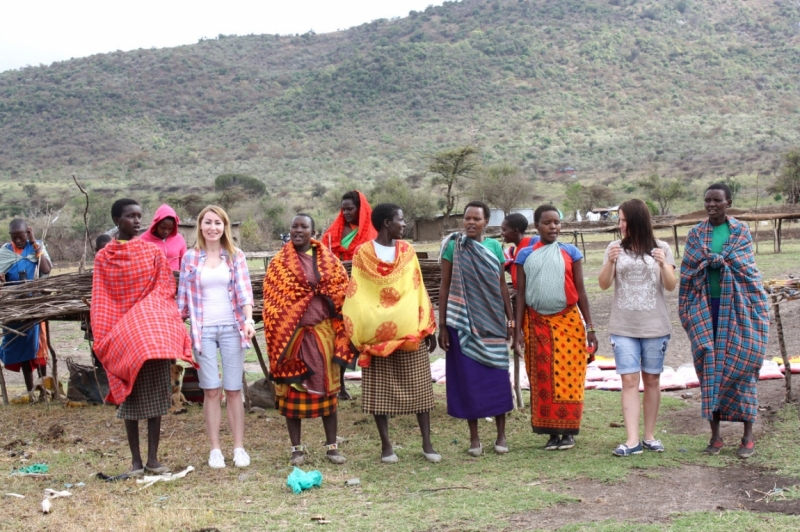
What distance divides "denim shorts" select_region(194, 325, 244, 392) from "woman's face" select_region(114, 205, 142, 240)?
0.90 metres

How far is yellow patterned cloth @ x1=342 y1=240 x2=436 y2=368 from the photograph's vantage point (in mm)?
5449

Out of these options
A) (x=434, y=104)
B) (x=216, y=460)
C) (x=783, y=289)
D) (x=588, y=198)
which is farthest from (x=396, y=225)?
(x=434, y=104)

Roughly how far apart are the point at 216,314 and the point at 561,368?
236 cm

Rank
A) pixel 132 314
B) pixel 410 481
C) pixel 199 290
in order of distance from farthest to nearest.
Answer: pixel 199 290, pixel 132 314, pixel 410 481

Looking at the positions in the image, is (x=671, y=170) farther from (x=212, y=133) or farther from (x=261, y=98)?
(x=261, y=98)

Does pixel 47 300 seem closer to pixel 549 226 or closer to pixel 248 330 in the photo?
pixel 248 330

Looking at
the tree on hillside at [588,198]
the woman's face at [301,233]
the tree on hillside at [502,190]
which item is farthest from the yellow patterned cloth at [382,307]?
the tree on hillside at [502,190]

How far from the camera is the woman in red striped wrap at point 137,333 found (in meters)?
5.14

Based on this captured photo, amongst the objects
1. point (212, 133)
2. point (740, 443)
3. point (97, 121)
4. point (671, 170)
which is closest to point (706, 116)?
point (671, 170)

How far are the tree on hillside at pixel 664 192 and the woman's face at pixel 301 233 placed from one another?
125 ft

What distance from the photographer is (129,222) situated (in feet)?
18.6

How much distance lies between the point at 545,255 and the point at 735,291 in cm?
127

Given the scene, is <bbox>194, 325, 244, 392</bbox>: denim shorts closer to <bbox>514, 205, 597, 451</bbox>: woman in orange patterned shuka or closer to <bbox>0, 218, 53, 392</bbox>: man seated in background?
<bbox>514, 205, 597, 451</bbox>: woman in orange patterned shuka

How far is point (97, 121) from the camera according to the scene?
7788cm
